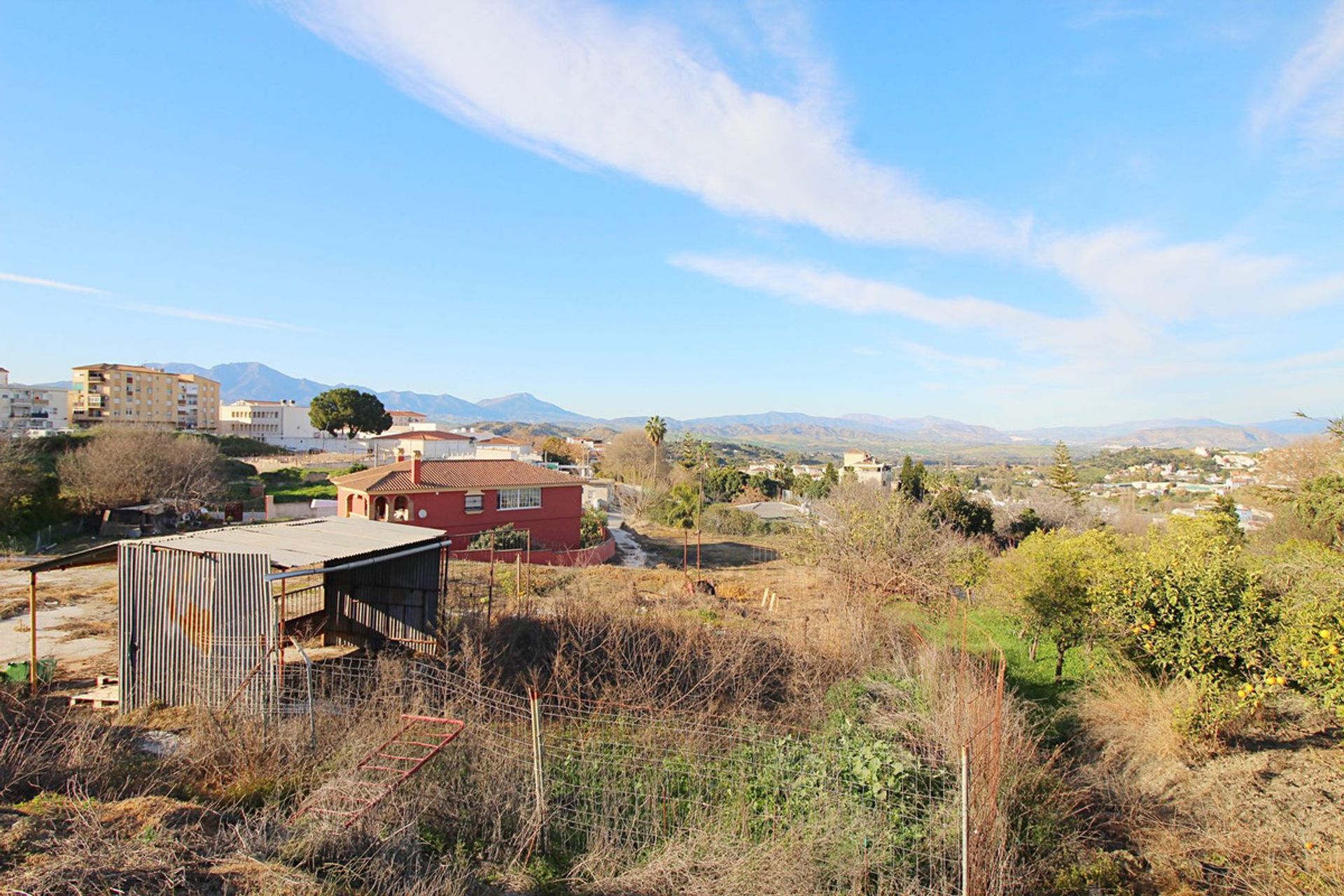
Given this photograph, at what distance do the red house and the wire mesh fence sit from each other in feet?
64.6

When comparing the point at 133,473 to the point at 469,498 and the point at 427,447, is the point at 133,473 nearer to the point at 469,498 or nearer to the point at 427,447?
the point at 469,498

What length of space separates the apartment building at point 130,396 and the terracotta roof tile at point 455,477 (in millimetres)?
59651

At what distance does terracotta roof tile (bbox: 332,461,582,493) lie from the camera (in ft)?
82.0

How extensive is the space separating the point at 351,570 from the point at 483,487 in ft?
53.4

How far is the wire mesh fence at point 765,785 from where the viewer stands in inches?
181

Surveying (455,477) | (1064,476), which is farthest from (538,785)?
(1064,476)

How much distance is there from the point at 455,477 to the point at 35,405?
77.1 meters

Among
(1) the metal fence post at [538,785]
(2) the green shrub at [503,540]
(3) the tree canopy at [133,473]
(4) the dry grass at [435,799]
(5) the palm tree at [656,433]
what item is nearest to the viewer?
(4) the dry grass at [435,799]

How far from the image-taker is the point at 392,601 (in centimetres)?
1023

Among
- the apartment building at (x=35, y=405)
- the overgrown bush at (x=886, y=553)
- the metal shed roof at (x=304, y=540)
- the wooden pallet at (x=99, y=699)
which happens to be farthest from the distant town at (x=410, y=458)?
the wooden pallet at (x=99, y=699)

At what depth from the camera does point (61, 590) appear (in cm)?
1475

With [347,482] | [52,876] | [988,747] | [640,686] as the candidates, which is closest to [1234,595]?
[988,747]

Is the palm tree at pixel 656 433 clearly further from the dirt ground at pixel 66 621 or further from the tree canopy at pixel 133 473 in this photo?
the dirt ground at pixel 66 621

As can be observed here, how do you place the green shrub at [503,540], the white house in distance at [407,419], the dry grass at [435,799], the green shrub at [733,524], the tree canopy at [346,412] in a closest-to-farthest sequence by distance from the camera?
the dry grass at [435,799] < the green shrub at [503,540] < the green shrub at [733,524] < the tree canopy at [346,412] < the white house in distance at [407,419]
